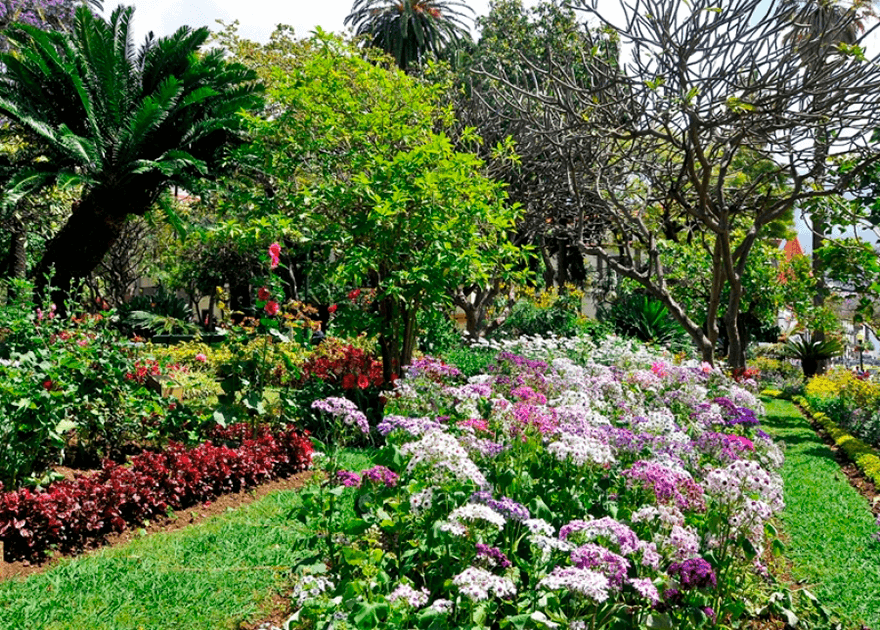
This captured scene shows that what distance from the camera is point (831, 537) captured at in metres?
5.36

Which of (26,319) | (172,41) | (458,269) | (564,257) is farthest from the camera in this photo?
(564,257)

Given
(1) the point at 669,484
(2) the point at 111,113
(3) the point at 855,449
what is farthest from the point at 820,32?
(2) the point at 111,113

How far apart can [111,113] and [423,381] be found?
828 cm

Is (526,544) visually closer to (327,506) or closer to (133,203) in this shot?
(327,506)

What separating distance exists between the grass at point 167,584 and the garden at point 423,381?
0.02 meters

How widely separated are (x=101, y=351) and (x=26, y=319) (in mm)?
605

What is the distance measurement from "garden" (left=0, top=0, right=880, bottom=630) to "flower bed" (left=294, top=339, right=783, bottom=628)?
19 millimetres

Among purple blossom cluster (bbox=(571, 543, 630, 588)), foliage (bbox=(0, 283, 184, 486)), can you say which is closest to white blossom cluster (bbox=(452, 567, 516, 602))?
purple blossom cluster (bbox=(571, 543, 630, 588))

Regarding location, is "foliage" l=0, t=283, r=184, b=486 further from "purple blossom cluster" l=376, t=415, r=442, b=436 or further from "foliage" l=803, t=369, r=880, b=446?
"foliage" l=803, t=369, r=880, b=446

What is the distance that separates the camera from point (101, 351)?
5.82m

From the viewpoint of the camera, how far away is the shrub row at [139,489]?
438 cm

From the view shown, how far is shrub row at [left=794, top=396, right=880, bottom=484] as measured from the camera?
7426mm

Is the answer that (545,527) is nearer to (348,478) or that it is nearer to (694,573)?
(694,573)

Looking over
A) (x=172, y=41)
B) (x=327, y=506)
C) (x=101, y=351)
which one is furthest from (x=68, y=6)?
(x=327, y=506)
